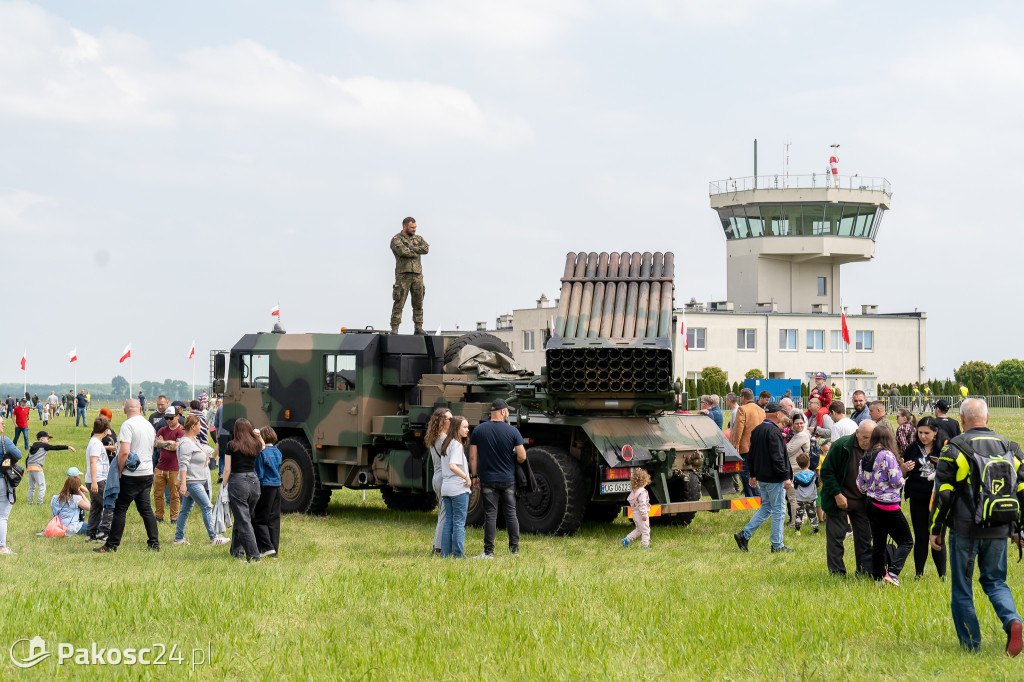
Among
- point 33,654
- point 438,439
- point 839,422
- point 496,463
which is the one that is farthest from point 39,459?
point 839,422

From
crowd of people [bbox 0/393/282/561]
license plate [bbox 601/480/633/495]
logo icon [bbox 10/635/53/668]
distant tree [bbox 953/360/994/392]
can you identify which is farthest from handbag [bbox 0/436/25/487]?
distant tree [bbox 953/360/994/392]

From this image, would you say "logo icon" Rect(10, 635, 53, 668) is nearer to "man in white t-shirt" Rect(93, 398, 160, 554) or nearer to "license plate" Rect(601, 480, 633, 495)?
"man in white t-shirt" Rect(93, 398, 160, 554)

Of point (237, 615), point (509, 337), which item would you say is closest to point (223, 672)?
point (237, 615)

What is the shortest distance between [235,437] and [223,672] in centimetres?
469

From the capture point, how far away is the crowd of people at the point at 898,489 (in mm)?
7566

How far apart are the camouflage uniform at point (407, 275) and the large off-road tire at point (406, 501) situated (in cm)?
264

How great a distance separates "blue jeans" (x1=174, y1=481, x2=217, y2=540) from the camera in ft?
43.8

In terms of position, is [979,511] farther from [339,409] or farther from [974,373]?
[974,373]

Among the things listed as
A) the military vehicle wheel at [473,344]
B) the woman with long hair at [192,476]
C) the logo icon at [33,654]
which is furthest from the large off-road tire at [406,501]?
the logo icon at [33,654]

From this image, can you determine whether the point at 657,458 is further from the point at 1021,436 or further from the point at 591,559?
the point at 1021,436

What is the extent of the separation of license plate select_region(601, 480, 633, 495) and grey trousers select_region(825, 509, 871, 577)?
3520 millimetres

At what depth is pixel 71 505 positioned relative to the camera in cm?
1475

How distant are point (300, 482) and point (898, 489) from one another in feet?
31.8

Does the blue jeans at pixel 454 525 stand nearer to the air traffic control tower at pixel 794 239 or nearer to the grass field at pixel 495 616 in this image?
the grass field at pixel 495 616
